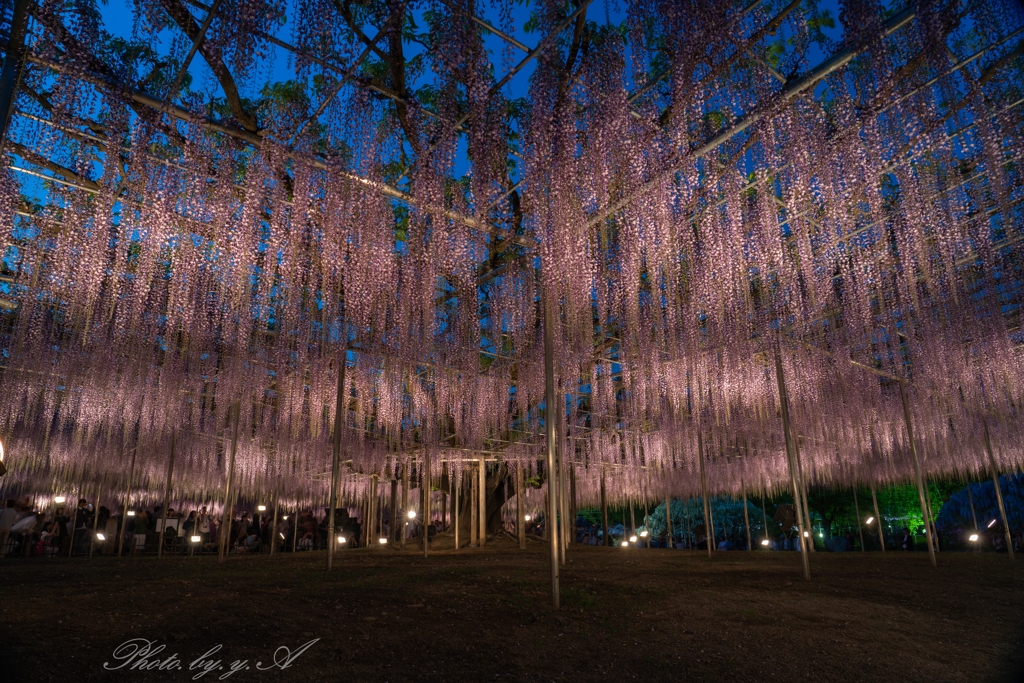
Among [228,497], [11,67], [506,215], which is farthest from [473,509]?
[11,67]

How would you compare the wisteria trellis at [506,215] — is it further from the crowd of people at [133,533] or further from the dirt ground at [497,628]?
the dirt ground at [497,628]

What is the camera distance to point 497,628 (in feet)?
14.5

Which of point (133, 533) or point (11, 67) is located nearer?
point (11, 67)

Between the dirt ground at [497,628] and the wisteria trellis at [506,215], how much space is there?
3.41 meters

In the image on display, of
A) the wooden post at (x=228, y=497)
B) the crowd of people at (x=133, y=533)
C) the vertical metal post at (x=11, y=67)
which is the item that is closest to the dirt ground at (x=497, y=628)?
the wooden post at (x=228, y=497)

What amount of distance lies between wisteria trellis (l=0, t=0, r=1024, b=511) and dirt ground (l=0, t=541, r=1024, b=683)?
3407mm

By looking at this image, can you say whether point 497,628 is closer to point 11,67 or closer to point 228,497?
point 11,67

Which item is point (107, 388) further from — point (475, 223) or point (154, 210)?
point (475, 223)

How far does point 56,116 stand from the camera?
5164 millimetres

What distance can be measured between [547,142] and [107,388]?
1200cm

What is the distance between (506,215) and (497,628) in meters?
5.09

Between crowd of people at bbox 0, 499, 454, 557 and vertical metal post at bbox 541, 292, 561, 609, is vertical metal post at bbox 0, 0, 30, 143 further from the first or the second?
crowd of people at bbox 0, 499, 454, 557

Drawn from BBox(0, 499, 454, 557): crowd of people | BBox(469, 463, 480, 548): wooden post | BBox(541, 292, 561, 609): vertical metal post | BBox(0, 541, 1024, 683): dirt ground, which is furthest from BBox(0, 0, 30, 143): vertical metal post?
BBox(469, 463, 480, 548): wooden post

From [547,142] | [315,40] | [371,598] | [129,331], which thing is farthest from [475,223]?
[129,331]
